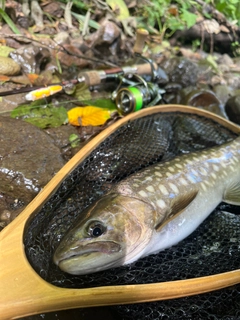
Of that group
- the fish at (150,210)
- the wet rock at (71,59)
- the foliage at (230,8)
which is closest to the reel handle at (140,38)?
the wet rock at (71,59)

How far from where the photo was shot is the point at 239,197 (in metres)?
2.53

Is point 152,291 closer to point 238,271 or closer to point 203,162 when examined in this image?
point 238,271

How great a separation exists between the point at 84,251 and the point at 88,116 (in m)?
1.94

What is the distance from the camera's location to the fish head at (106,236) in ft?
5.74

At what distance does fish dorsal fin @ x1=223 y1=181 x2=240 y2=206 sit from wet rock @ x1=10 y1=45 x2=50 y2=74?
2466 mm

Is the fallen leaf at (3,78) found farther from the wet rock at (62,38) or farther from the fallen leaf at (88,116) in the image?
the wet rock at (62,38)

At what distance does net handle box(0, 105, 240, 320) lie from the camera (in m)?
1.50

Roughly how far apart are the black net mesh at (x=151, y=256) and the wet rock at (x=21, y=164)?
17.1 inches

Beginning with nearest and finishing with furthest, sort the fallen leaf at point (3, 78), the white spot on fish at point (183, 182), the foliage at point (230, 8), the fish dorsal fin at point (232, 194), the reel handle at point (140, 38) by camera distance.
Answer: the white spot on fish at point (183, 182) < the fish dorsal fin at point (232, 194) < the fallen leaf at point (3, 78) < the reel handle at point (140, 38) < the foliage at point (230, 8)

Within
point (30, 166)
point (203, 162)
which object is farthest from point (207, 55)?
point (30, 166)

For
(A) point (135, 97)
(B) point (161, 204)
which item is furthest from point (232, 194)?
(A) point (135, 97)

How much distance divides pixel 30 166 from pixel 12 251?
3.28 feet

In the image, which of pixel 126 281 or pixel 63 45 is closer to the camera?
pixel 126 281

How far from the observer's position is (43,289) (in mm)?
1547
